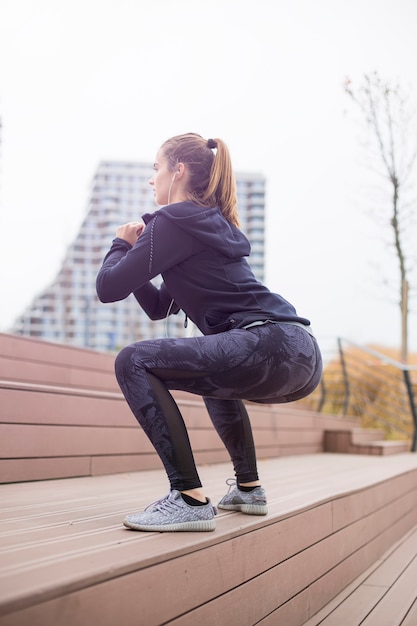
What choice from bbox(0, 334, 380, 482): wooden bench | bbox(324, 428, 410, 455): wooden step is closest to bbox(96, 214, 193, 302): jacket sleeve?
bbox(0, 334, 380, 482): wooden bench

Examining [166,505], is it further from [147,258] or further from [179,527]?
[147,258]

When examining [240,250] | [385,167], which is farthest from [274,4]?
[240,250]

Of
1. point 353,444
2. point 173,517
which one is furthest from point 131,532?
point 353,444

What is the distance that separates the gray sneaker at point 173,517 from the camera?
4.74ft

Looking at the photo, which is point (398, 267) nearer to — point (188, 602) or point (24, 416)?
point (24, 416)

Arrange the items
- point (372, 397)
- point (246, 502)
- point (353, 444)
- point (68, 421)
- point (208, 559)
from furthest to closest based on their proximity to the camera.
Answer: point (372, 397) < point (353, 444) < point (68, 421) < point (246, 502) < point (208, 559)

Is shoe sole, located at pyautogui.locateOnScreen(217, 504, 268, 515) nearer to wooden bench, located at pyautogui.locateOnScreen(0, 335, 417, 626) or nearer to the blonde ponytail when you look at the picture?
wooden bench, located at pyautogui.locateOnScreen(0, 335, 417, 626)

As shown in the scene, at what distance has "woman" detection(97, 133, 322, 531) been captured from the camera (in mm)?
1521

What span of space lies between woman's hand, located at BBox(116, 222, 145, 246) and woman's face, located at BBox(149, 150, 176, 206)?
3.5 inches

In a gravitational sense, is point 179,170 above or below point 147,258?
above

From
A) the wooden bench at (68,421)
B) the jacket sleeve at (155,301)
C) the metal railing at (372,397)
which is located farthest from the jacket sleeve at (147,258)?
the metal railing at (372,397)

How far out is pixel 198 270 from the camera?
1.62 metres

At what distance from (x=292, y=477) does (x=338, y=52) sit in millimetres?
9832

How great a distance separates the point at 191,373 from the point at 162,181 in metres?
0.51
